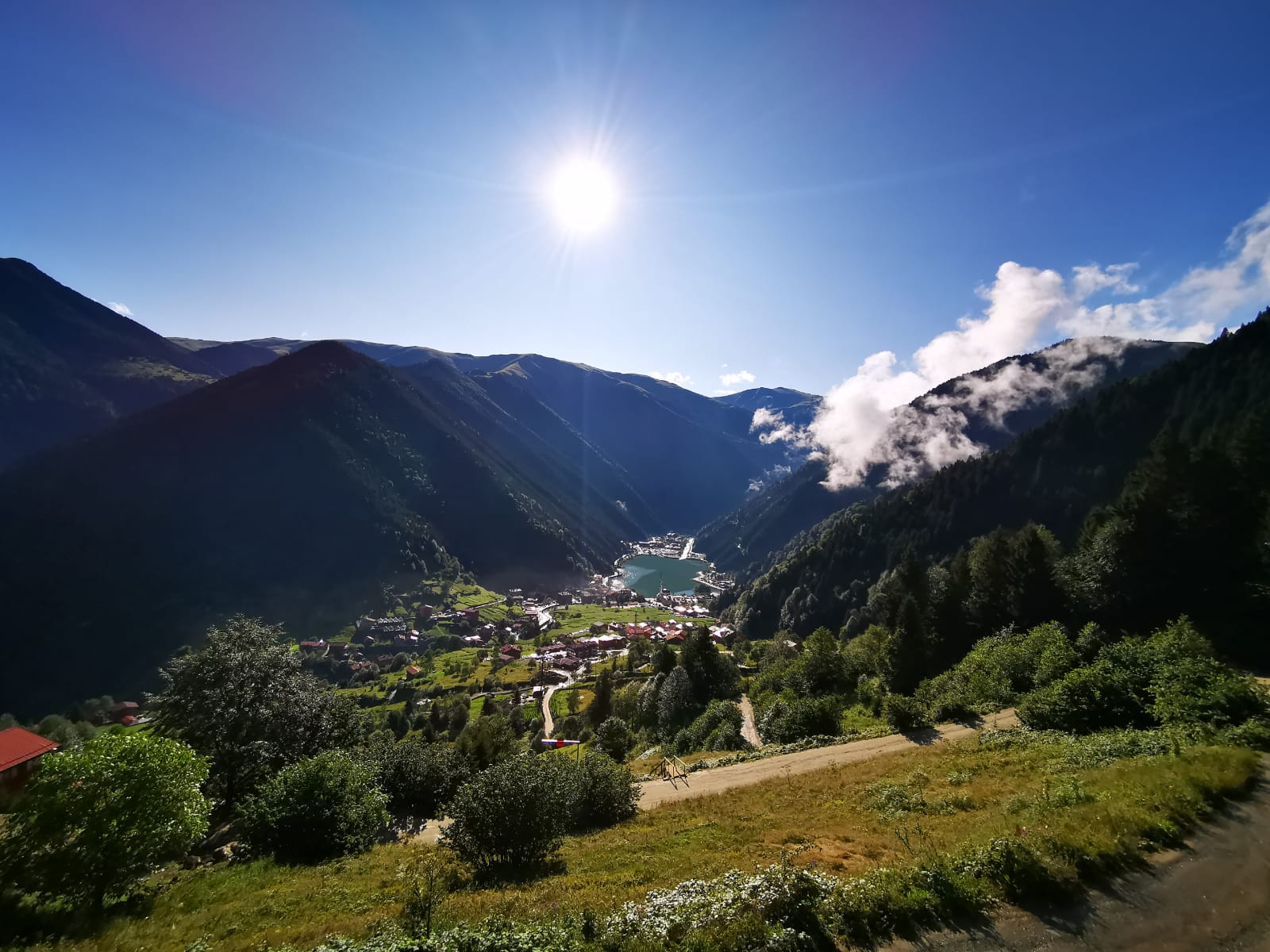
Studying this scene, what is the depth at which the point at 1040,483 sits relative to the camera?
115m

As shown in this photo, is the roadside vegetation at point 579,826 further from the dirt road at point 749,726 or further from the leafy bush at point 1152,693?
the dirt road at point 749,726

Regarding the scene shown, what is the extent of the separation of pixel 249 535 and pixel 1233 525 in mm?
242948

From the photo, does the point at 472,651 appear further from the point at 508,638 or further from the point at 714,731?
the point at 714,731

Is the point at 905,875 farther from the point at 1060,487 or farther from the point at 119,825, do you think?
the point at 1060,487

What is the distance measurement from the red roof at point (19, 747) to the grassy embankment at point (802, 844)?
25.7 meters

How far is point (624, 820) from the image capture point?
84.2ft

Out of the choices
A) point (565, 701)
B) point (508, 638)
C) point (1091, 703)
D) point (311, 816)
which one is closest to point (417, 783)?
point (311, 816)

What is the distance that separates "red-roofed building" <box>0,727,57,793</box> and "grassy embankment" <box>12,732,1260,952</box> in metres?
24.7

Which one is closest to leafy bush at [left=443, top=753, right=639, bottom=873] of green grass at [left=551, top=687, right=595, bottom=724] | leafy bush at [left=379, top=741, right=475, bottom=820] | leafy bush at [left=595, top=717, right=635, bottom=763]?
leafy bush at [left=379, top=741, right=475, bottom=820]

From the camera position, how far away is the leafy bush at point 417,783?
3034cm

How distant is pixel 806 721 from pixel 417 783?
27820mm

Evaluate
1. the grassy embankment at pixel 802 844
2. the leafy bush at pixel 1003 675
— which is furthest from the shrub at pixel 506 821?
the leafy bush at pixel 1003 675

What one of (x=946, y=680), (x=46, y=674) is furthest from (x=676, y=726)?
(x=46, y=674)

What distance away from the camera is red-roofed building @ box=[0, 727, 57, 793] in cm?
3023
